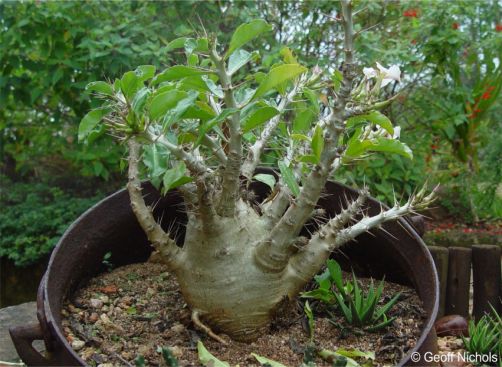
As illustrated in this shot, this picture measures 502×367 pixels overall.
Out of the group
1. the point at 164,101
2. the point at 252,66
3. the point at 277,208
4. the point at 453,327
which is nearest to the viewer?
the point at 164,101

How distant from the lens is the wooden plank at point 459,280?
67.3 inches

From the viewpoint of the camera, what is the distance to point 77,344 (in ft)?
4.05

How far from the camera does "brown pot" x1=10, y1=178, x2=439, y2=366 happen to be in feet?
3.74

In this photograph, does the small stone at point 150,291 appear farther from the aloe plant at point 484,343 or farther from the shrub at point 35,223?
the shrub at point 35,223

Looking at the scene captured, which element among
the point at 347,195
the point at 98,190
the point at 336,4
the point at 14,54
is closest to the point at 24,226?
the point at 98,190

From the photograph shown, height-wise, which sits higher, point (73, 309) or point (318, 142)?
point (318, 142)

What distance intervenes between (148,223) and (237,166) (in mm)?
239

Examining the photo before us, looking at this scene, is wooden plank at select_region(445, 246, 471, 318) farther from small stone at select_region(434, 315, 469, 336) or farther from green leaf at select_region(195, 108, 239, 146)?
green leaf at select_region(195, 108, 239, 146)

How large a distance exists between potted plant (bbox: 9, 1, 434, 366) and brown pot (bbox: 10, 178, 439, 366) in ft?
0.07

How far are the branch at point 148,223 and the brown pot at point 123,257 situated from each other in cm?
19

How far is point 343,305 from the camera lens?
137 cm

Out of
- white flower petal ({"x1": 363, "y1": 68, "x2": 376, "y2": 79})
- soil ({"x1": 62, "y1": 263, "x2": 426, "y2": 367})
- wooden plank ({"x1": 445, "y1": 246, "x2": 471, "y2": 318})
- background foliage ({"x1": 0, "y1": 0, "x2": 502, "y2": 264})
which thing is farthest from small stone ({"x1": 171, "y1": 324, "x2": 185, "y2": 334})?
background foliage ({"x1": 0, "y1": 0, "x2": 502, "y2": 264})

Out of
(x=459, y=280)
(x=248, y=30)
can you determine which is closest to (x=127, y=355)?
(x=248, y=30)

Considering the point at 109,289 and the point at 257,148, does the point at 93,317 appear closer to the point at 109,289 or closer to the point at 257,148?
Result: the point at 109,289
